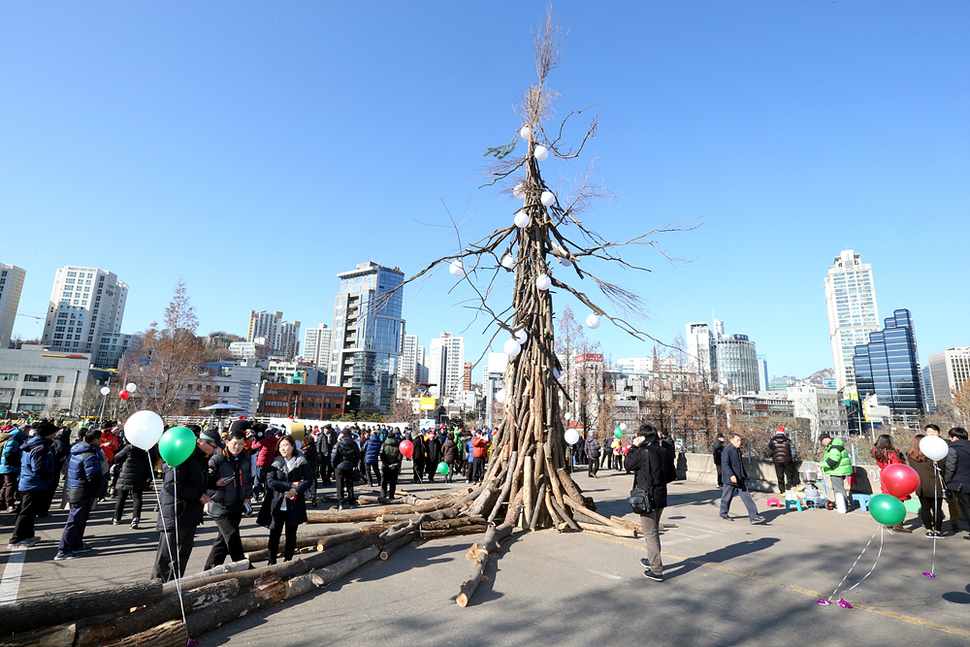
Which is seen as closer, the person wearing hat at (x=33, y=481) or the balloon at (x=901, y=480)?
the balloon at (x=901, y=480)

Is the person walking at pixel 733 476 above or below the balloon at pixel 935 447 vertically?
below

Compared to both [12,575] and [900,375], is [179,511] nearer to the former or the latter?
[12,575]

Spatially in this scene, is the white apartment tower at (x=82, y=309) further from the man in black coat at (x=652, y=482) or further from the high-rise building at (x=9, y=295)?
the man in black coat at (x=652, y=482)

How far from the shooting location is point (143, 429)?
5.30 m

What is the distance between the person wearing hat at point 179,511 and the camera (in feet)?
17.1

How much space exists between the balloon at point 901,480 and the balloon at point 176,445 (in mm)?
8424

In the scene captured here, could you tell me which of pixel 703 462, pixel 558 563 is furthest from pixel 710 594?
pixel 703 462

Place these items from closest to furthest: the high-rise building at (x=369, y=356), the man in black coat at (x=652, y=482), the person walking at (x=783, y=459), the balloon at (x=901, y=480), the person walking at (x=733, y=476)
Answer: the man in black coat at (x=652, y=482) < the balloon at (x=901, y=480) < the person walking at (x=733, y=476) < the person walking at (x=783, y=459) < the high-rise building at (x=369, y=356)

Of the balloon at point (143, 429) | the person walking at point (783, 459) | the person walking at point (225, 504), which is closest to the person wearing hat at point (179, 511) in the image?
the person walking at point (225, 504)

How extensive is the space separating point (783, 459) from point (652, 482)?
30.3 feet

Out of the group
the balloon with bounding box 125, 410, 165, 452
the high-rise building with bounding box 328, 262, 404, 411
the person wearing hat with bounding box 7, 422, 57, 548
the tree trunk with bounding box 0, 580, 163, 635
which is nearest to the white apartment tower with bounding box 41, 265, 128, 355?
the high-rise building with bounding box 328, 262, 404, 411

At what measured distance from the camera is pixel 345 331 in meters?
138

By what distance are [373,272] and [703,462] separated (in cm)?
16262

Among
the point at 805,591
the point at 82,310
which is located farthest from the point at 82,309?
the point at 805,591
